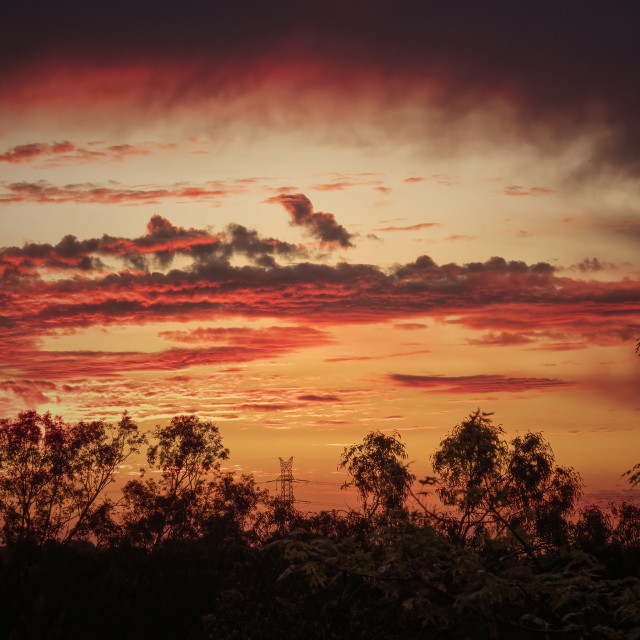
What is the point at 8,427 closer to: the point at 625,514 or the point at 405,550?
the point at 405,550

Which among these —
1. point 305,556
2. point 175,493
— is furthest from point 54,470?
point 305,556

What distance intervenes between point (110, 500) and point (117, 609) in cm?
3392

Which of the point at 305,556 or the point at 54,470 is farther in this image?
the point at 54,470

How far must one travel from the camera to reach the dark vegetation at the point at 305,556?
9.90 metres

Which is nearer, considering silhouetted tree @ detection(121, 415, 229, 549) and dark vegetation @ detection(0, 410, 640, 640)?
dark vegetation @ detection(0, 410, 640, 640)

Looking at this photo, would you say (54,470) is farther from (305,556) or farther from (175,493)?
(305,556)

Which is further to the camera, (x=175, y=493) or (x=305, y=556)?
(x=175, y=493)

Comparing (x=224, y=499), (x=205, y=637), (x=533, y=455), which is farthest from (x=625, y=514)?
(x=205, y=637)

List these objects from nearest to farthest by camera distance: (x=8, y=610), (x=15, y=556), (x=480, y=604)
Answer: (x=480, y=604) → (x=8, y=610) → (x=15, y=556)

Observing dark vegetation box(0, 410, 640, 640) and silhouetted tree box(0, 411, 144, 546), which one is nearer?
dark vegetation box(0, 410, 640, 640)

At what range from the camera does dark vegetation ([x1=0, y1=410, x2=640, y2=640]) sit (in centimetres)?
990

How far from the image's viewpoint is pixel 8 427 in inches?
1789

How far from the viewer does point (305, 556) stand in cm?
898

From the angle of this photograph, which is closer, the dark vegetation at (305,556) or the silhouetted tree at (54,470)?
the dark vegetation at (305,556)
